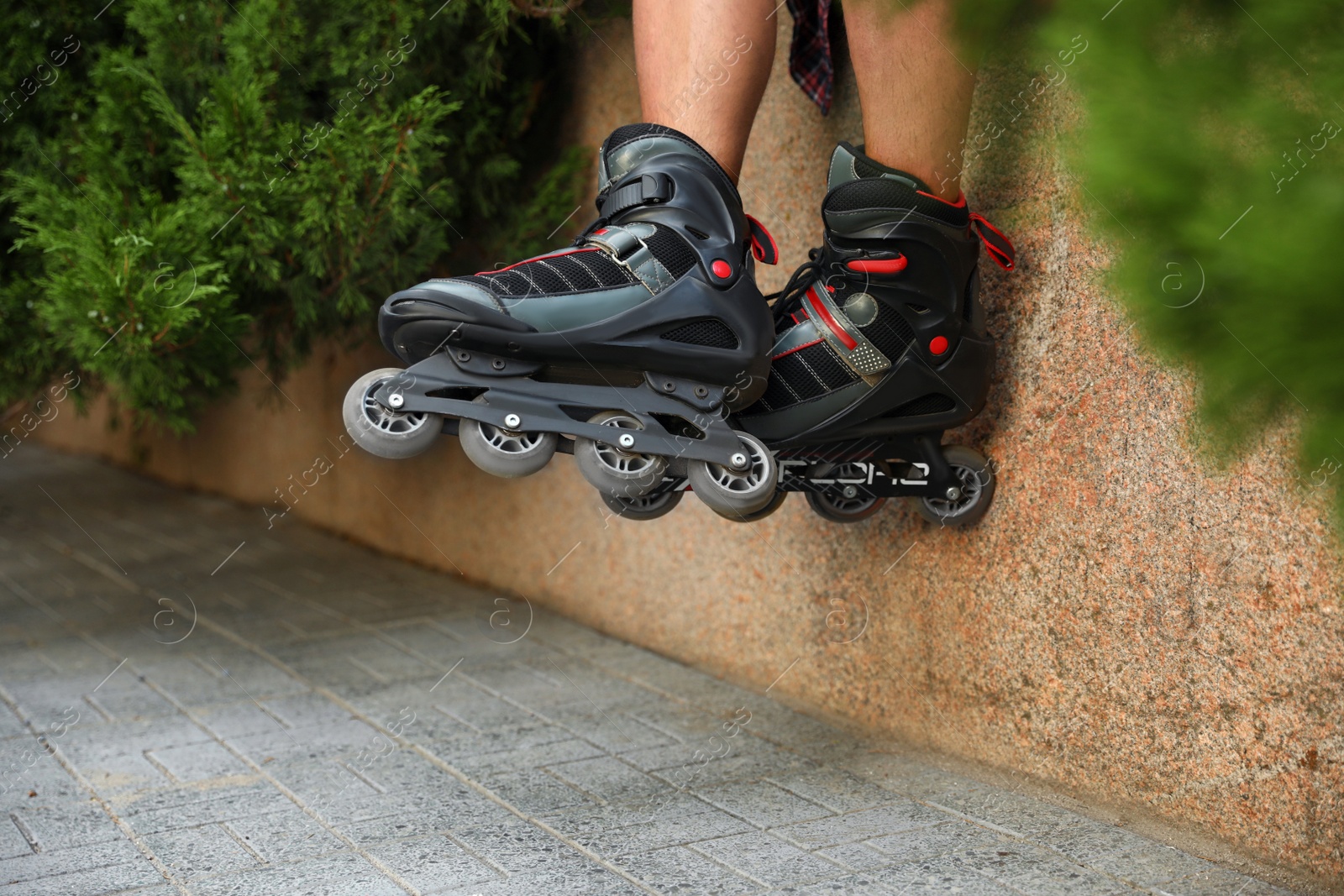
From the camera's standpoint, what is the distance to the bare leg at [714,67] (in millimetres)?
1817

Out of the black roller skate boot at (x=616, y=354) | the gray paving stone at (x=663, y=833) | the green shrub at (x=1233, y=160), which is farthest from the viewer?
the gray paving stone at (x=663, y=833)

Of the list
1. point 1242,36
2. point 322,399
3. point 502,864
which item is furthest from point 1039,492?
point 322,399

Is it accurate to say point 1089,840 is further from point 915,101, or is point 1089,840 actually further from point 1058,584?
point 915,101

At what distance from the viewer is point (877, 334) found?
5.84 ft

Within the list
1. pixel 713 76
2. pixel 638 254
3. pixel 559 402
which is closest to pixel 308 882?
pixel 559 402

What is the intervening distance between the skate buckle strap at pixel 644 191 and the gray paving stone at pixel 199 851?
3.75ft

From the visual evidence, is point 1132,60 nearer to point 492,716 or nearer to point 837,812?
point 837,812

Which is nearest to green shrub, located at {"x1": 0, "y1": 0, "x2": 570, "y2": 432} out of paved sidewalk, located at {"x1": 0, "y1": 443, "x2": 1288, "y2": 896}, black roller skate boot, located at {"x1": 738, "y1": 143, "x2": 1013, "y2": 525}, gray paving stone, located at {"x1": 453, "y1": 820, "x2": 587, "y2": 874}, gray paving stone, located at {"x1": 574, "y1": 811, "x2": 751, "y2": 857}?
paved sidewalk, located at {"x1": 0, "y1": 443, "x2": 1288, "y2": 896}

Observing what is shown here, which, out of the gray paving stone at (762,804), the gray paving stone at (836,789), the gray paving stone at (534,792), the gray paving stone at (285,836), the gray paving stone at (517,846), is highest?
the gray paving stone at (836,789)

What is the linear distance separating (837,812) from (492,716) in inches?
35.3

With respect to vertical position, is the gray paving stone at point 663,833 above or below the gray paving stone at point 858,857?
below

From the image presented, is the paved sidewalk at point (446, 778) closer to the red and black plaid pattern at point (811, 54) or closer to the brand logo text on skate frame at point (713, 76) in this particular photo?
the brand logo text on skate frame at point (713, 76)

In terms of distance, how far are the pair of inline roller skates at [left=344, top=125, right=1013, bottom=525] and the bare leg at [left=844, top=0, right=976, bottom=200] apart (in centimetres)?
6

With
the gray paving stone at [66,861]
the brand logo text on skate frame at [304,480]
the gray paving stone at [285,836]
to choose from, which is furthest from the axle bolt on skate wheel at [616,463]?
the brand logo text on skate frame at [304,480]
